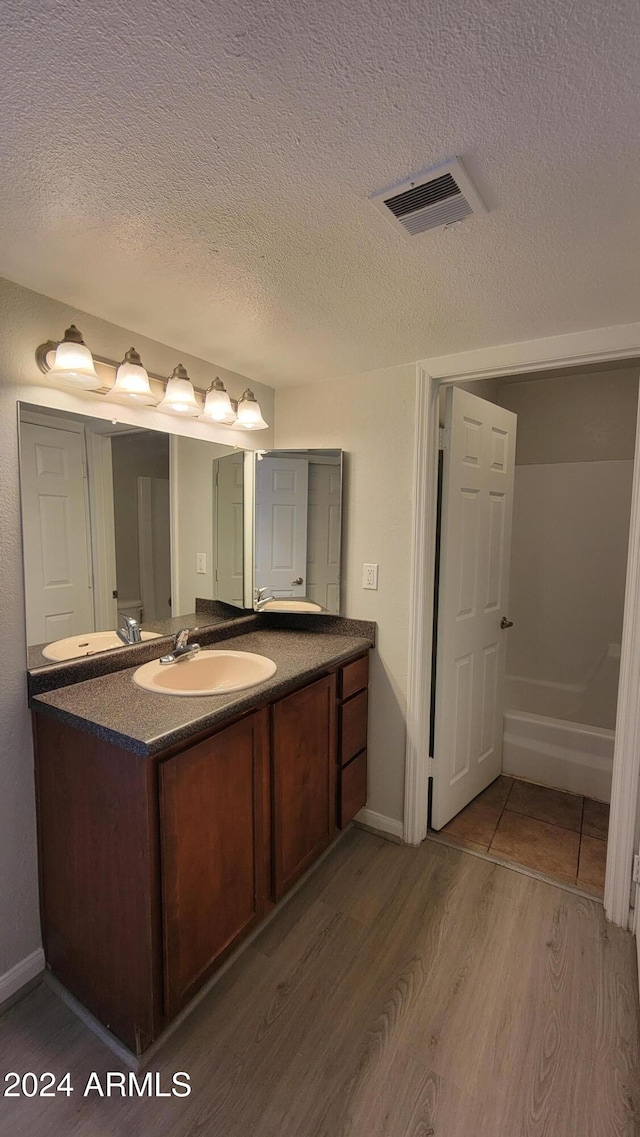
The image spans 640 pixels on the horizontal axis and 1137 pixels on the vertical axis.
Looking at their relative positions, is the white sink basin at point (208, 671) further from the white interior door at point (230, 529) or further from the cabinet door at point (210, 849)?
the white interior door at point (230, 529)

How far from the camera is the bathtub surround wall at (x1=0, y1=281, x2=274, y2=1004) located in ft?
4.57

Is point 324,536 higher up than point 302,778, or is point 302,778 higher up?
point 324,536

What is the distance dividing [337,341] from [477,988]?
86.3 inches

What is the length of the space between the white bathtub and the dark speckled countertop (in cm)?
150

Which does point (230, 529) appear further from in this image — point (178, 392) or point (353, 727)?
point (353, 727)

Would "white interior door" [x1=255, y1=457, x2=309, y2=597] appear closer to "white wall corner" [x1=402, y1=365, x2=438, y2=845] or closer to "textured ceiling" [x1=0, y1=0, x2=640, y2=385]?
"white wall corner" [x1=402, y1=365, x2=438, y2=845]

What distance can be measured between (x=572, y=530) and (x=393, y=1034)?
8.23 feet

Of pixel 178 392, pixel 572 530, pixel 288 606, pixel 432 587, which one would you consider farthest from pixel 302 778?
pixel 572 530

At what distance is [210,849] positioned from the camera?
4.45ft

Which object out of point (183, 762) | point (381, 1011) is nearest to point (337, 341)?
point (183, 762)

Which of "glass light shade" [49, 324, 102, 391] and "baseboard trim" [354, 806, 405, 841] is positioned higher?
"glass light shade" [49, 324, 102, 391]

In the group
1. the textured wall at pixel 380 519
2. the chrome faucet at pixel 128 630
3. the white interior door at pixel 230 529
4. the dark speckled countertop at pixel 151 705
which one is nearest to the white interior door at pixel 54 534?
the chrome faucet at pixel 128 630

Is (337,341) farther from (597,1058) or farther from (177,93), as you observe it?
(597,1058)

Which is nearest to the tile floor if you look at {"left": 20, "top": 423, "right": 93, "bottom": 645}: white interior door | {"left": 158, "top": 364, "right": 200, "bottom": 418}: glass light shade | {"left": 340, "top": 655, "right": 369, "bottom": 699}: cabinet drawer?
{"left": 340, "top": 655, "right": 369, "bottom": 699}: cabinet drawer
